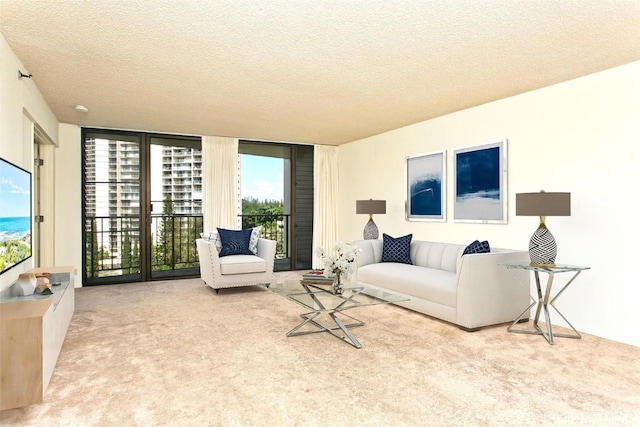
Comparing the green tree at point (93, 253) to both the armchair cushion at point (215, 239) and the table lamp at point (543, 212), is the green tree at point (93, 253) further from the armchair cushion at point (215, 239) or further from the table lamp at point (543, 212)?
the table lamp at point (543, 212)

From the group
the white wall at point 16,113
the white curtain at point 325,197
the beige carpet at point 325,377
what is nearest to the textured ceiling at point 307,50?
the white wall at point 16,113

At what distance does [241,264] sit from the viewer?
18.5 ft

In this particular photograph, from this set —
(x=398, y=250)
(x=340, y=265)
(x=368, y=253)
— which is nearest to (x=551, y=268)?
(x=340, y=265)

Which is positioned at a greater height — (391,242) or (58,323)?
(391,242)

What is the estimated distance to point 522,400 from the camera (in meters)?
2.46

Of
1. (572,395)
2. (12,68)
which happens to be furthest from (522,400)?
(12,68)

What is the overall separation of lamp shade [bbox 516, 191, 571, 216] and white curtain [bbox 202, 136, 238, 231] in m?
4.75

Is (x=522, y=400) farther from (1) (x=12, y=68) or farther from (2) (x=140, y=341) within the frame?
(1) (x=12, y=68)

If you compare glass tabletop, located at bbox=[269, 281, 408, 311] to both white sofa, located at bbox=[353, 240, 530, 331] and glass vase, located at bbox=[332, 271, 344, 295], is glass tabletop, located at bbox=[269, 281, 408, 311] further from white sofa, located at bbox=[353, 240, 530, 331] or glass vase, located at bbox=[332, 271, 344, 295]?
white sofa, located at bbox=[353, 240, 530, 331]

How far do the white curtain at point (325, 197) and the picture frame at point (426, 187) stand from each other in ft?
6.82

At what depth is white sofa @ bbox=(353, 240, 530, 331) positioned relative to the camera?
3.88m

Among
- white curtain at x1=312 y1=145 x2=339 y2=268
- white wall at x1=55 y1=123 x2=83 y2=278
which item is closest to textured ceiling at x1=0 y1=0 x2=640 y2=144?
white wall at x1=55 y1=123 x2=83 y2=278

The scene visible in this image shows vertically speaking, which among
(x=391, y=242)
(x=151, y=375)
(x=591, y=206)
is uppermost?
(x=591, y=206)

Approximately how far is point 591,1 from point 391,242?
354cm
